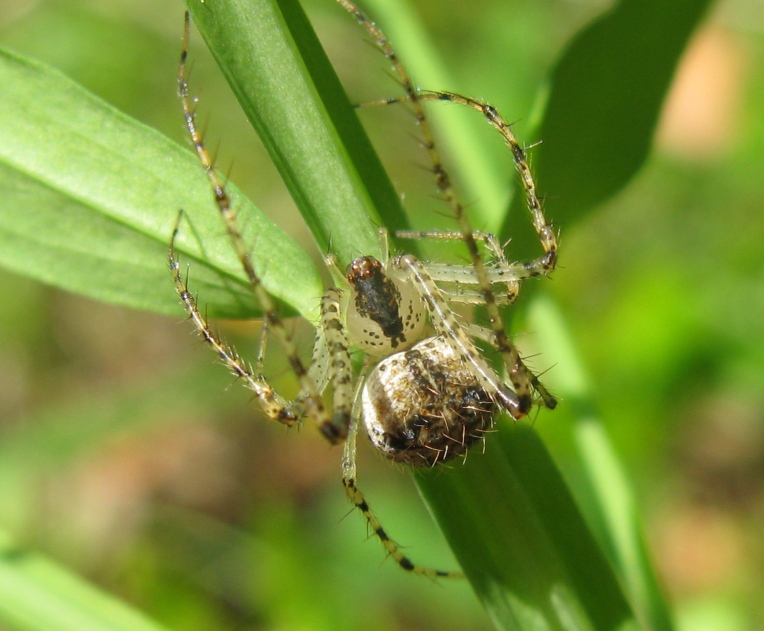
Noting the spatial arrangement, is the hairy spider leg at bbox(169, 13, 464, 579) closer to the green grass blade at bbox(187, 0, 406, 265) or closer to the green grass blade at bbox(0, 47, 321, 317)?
the green grass blade at bbox(0, 47, 321, 317)

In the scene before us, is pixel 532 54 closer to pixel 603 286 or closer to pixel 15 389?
pixel 603 286

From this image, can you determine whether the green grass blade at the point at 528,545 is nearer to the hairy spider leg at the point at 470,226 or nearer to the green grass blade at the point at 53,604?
the hairy spider leg at the point at 470,226

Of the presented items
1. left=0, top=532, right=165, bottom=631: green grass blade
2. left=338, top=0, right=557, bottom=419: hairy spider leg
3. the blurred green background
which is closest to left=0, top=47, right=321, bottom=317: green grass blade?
left=338, top=0, right=557, bottom=419: hairy spider leg

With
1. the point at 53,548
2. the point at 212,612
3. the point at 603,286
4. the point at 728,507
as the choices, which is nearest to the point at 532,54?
the point at 603,286

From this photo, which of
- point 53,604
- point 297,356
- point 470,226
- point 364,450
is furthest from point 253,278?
point 364,450

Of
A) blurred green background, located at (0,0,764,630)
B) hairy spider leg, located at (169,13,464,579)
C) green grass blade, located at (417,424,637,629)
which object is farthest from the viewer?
blurred green background, located at (0,0,764,630)

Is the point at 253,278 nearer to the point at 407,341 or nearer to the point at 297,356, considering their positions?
the point at 297,356
